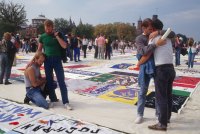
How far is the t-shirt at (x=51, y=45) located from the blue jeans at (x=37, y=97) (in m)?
0.89

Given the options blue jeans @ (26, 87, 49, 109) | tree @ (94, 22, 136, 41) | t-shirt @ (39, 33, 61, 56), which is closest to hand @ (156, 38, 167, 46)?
t-shirt @ (39, 33, 61, 56)

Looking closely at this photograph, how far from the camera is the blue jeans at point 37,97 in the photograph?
596cm

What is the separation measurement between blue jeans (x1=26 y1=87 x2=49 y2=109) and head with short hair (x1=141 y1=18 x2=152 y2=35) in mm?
2675

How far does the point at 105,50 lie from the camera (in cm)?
1925

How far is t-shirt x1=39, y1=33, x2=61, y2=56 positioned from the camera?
5.90m

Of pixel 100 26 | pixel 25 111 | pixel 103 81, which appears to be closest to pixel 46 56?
pixel 25 111

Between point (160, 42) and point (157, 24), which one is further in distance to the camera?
point (157, 24)

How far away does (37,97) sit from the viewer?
237 inches

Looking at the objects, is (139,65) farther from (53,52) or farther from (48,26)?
(48,26)

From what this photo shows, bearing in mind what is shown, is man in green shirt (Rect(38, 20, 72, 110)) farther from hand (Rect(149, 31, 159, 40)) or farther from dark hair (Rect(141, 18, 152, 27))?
hand (Rect(149, 31, 159, 40))

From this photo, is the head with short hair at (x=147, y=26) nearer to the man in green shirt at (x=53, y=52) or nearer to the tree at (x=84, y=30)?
the man in green shirt at (x=53, y=52)

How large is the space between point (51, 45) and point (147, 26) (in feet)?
7.28

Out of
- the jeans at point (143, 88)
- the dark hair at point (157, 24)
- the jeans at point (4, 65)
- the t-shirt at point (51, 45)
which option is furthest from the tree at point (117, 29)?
the dark hair at point (157, 24)

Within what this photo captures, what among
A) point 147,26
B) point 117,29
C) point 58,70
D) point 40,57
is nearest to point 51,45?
point 40,57
